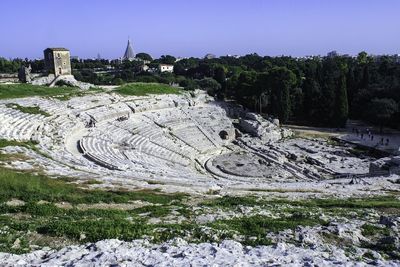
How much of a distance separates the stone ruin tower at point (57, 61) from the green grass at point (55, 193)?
148 feet

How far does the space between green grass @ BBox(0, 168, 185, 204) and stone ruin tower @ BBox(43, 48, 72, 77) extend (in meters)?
45.1

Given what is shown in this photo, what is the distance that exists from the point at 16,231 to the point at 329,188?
1619 cm

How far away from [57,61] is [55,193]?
1918 inches

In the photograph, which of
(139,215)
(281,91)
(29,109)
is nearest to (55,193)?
(139,215)

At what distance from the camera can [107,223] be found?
10.8 meters

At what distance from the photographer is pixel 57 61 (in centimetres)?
5938

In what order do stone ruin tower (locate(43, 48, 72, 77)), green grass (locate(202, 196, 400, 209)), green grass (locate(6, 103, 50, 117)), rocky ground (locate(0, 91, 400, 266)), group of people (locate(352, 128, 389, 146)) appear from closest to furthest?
rocky ground (locate(0, 91, 400, 266)) < green grass (locate(202, 196, 400, 209)) < green grass (locate(6, 103, 50, 117)) < group of people (locate(352, 128, 389, 146)) < stone ruin tower (locate(43, 48, 72, 77))

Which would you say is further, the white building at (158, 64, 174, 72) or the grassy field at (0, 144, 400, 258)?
the white building at (158, 64, 174, 72)

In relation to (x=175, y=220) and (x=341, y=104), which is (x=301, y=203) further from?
(x=341, y=104)

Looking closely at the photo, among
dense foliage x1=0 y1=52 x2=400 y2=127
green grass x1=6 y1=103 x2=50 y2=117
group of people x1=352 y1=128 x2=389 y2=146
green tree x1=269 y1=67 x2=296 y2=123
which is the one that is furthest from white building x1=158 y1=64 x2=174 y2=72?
green grass x1=6 y1=103 x2=50 y2=117

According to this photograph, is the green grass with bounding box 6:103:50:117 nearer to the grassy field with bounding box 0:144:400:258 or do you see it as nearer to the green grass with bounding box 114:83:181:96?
the green grass with bounding box 114:83:181:96

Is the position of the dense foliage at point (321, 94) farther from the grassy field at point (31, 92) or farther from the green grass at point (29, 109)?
the green grass at point (29, 109)

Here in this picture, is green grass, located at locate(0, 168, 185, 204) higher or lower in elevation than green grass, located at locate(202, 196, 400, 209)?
higher

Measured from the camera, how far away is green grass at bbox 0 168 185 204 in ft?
46.3
